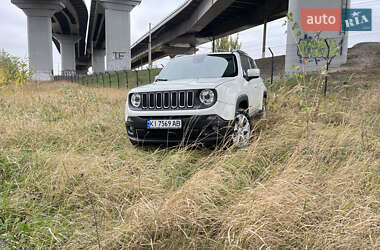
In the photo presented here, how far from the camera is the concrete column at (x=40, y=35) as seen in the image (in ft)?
113

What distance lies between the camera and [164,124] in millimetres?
3602

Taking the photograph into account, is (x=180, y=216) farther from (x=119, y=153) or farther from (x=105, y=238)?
(x=119, y=153)

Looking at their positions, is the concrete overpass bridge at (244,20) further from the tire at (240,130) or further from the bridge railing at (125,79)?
the tire at (240,130)

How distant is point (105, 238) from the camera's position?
6.21ft

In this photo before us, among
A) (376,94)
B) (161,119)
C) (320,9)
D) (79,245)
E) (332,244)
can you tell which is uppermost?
(320,9)

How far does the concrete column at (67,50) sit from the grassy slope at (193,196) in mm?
55453

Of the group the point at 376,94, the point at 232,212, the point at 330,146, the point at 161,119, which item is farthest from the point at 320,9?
the point at 232,212

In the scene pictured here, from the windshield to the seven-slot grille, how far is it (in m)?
0.93

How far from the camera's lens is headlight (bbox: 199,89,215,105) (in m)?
3.50

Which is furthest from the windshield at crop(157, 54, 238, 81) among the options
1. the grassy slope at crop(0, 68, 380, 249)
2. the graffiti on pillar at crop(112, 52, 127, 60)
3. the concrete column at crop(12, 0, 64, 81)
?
the concrete column at crop(12, 0, 64, 81)

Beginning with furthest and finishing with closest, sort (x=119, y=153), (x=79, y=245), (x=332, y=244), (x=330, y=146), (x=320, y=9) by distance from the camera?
1. (x=320, y=9)
2. (x=119, y=153)
3. (x=330, y=146)
4. (x=79, y=245)
5. (x=332, y=244)

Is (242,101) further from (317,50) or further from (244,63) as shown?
(317,50)

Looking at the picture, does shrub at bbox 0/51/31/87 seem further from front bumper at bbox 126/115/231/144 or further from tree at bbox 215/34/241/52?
tree at bbox 215/34/241/52

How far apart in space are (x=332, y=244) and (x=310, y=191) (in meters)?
0.61
